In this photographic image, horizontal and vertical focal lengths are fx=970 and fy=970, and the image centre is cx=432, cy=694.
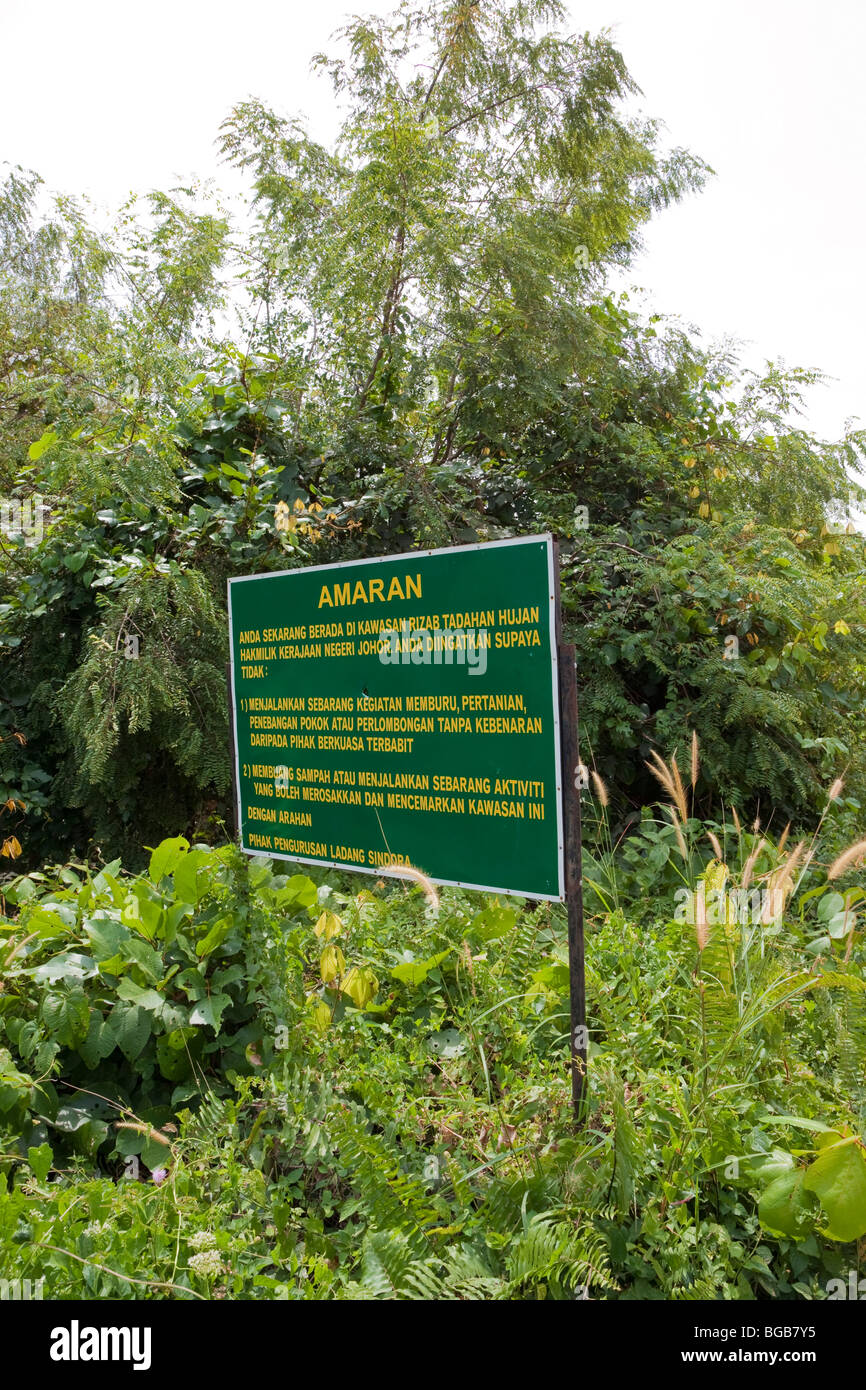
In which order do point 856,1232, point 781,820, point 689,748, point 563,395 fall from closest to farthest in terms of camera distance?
point 856,1232
point 689,748
point 781,820
point 563,395

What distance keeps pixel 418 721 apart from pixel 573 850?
27.8 inches

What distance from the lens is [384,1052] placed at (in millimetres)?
2971

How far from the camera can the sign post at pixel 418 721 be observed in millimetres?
2701

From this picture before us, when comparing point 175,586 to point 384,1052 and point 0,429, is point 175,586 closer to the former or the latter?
point 384,1052

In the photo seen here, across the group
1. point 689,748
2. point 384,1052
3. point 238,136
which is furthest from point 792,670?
point 238,136

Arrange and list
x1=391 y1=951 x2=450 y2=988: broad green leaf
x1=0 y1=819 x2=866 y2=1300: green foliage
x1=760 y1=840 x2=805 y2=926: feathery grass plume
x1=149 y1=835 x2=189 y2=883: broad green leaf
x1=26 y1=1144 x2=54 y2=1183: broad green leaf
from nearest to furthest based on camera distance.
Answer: x1=0 y1=819 x2=866 y2=1300: green foliage
x1=26 y1=1144 x2=54 y2=1183: broad green leaf
x1=760 y1=840 x2=805 y2=926: feathery grass plume
x1=391 y1=951 x2=450 y2=988: broad green leaf
x1=149 y1=835 x2=189 y2=883: broad green leaf

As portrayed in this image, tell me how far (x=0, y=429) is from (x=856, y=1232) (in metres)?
8.61

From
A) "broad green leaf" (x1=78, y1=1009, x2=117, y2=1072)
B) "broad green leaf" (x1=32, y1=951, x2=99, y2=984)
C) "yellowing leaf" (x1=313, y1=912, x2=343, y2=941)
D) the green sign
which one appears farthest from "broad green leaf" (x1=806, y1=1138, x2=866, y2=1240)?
"broad green leaf" (x1=32, y1=951, x2=99, y2=984)

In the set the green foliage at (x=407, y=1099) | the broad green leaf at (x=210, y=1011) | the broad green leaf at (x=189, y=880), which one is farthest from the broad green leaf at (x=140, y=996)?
the broad green leaf at (x=189, y=880)

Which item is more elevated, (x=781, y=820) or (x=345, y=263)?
(x=345, y=263)

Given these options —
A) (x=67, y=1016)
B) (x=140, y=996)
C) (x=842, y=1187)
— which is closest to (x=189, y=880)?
(x=140, y=996)

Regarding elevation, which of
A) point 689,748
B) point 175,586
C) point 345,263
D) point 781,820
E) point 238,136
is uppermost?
point 238,136

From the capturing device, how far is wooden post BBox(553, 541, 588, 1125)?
2.63 metres

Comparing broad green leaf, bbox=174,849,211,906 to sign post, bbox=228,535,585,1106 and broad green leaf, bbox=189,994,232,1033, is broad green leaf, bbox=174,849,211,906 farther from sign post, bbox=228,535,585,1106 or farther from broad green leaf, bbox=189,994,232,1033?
broad green leaf, bbox=189,994,232,1033
